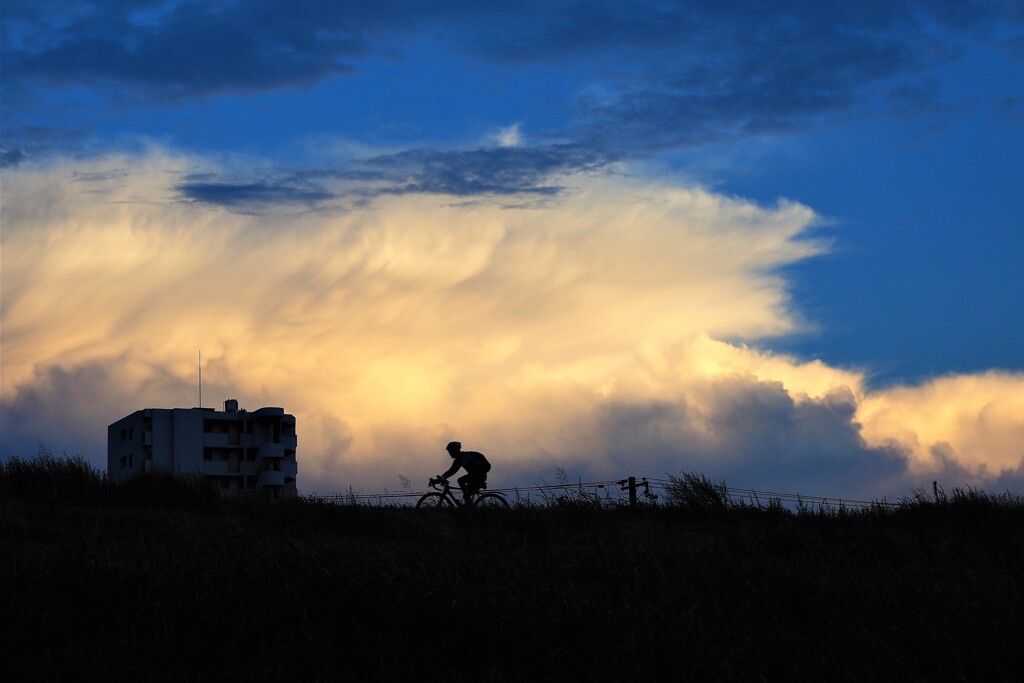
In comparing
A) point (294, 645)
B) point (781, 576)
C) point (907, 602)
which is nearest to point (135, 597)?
point (294, 645)

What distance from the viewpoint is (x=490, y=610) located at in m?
14.1

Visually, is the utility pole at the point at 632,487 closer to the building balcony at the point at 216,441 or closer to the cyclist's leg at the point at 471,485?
the cyclist's leg at the point at 471,485

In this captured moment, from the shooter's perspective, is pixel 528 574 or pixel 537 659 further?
pixel 528 574

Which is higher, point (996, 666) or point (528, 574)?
point (528, 574)

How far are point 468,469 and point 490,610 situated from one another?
937cm

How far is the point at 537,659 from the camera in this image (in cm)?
1338

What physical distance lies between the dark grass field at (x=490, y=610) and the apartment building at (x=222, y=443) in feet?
306

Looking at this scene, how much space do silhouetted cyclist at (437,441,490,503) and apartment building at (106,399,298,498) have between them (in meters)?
89.3

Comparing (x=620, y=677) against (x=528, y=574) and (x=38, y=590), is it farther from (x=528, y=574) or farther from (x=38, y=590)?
(x=38, y=590)

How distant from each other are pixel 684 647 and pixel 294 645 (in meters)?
4.73

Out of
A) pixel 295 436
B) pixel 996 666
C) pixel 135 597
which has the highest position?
pixel 295 436

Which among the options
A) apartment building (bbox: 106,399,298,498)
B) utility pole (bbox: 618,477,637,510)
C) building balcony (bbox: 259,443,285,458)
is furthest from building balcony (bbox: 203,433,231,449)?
utility pole (bbox: 618,477,637,510)

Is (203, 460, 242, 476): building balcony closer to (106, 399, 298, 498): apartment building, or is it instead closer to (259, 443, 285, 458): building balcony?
(106, 399, 298, 498): apartment building

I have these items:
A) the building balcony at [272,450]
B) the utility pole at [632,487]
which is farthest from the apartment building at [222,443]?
the utility pole at [632,487]
